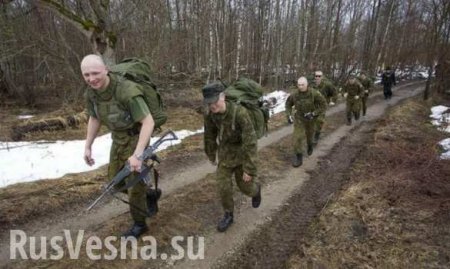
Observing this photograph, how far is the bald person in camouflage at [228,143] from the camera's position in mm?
4272

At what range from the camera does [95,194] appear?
6.15 m

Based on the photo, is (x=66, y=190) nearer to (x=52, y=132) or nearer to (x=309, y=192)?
(x=309, y=192)

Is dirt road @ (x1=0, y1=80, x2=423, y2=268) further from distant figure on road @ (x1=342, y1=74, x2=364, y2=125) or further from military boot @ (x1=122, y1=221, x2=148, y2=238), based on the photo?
distant figure on road @ (x1=342, y1=74, x2=364, y2=125)

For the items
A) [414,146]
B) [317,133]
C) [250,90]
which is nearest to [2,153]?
[250,90]

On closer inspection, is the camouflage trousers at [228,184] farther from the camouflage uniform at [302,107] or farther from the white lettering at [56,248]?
the camouflage uniform at [302,107]

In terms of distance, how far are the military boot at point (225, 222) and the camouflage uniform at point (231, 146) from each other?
0.09 meters

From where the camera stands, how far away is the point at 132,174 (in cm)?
416

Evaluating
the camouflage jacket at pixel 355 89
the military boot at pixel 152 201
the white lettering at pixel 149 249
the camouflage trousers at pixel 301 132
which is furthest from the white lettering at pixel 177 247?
the camouflage jacket at pixel 355 89

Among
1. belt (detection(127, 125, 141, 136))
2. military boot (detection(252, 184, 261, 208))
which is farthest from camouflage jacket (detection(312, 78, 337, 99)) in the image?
belt (detection(127, 125, 141, 136))

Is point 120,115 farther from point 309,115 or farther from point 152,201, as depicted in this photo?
point 309,115

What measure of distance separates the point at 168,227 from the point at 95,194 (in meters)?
1.95

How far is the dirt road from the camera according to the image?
4355 mm

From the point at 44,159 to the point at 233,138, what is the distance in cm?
532

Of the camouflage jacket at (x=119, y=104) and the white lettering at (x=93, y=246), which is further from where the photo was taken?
the white lettering at (x=93, y=246)
